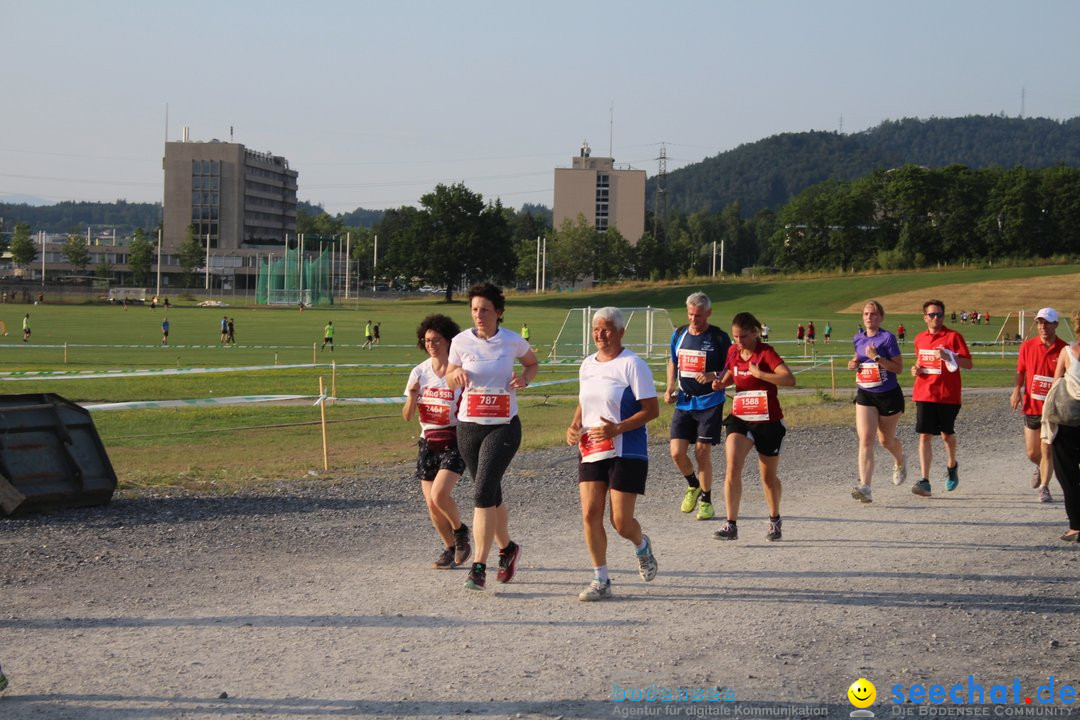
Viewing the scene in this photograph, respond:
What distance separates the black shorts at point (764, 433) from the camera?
368 inches

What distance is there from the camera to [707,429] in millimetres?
10070

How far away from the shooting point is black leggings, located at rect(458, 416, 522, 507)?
7496mm

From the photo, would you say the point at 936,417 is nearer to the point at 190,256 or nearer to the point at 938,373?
the point at 938,373

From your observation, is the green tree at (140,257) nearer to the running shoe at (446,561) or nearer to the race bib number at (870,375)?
the race bib number at (870,375)

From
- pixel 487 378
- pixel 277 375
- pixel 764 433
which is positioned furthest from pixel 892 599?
pixel 277 375

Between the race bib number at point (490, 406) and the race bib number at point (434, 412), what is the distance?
1.79 ft

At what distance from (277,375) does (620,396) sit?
26.5 meters

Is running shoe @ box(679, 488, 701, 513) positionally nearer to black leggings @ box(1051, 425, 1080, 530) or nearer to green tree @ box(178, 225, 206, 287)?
black leggings @ box(1051, 425, 1080, 530)

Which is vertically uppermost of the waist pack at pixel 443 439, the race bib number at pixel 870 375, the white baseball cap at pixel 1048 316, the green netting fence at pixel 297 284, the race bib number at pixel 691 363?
the green netting fence at pixel 297 284

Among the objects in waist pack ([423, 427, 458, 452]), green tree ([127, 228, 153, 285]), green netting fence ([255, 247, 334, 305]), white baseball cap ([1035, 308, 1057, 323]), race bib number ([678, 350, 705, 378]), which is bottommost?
waist pack ([423, 427, 458, 452])

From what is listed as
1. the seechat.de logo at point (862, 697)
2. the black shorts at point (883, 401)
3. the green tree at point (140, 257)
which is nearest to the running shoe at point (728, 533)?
the black shorts at point (883, 401)

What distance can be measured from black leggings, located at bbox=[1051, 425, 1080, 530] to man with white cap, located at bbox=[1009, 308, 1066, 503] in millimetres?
1599

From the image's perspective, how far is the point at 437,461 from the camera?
820 cm

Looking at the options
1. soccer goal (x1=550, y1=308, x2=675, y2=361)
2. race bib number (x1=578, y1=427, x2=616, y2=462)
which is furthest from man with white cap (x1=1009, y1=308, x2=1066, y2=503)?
soccer goal (x1=550, y1=308, x2=675, y2=361)
